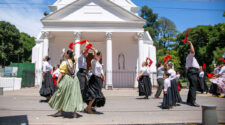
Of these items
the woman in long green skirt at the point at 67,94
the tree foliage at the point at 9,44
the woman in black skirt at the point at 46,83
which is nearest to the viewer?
the woman in long green skirt at the point at 67,94

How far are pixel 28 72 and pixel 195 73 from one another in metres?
18.0

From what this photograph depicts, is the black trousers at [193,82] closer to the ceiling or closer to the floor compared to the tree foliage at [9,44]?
closer to the floor

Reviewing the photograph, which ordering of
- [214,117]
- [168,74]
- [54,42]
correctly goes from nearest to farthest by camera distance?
1. [214,117]
2. [168,74]
3. [54,42]

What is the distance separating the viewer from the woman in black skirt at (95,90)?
18.3ft

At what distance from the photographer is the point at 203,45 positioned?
4153cm

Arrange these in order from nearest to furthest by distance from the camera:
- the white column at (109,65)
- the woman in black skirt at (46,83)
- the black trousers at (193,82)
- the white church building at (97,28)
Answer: the black trousers at (193,82), the woman in black skirt at (46,83), the white column at (109,65), the white church building at (97,28)

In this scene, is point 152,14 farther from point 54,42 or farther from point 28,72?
point 28,72

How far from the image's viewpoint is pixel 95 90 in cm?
566

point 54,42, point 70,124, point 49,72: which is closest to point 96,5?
point 54,42

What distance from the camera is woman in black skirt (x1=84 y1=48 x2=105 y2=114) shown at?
18.3 ft

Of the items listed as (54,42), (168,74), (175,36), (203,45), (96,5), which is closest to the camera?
(168,74)

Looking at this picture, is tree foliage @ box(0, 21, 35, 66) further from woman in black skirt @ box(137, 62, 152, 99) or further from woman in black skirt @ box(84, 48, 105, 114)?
woman in black skirt @ box(84, 48, 105, 114)

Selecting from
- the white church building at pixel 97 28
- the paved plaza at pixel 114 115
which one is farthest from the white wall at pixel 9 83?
the paved plaza at pixel 114 115

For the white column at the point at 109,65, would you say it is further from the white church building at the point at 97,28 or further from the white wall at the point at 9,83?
the white wall at the point at 9,83
